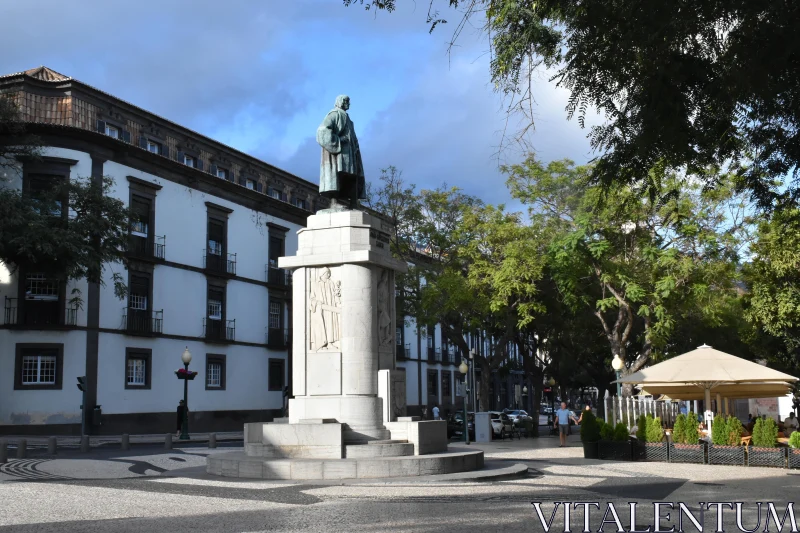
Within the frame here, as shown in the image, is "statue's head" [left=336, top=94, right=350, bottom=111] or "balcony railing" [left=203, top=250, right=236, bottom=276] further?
"balcony railing" [left=203, top=250, right=236, bottom=276]

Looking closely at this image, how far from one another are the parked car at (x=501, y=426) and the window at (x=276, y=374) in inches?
537

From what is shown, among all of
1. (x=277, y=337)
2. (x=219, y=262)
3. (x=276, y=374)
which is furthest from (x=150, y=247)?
(x=276, y=374)

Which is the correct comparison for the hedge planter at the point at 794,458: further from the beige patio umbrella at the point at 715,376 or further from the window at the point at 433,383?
the window at the point at 433,383

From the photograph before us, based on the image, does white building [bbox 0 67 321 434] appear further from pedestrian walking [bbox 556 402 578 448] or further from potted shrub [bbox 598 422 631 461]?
potted shrub [bbox 598 422 631 461]

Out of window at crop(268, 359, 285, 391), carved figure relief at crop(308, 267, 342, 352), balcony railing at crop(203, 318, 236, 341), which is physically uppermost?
balcony railing at crop(203, 318, 236, 341)

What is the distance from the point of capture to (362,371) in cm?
1520

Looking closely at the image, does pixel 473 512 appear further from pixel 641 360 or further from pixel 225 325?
pixel 225 325

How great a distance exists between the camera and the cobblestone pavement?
894 centimetres

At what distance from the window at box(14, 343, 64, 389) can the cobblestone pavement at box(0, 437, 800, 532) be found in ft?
58.8

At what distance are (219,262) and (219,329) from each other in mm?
3340

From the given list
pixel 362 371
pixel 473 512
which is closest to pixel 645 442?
pixel 362 371

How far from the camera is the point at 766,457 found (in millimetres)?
17906

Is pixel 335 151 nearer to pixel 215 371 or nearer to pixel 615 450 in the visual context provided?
pixel 615 450

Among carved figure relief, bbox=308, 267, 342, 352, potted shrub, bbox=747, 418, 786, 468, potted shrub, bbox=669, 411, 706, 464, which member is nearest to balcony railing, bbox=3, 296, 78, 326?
carved figure relief, bbox=308, 267, 342, 352
